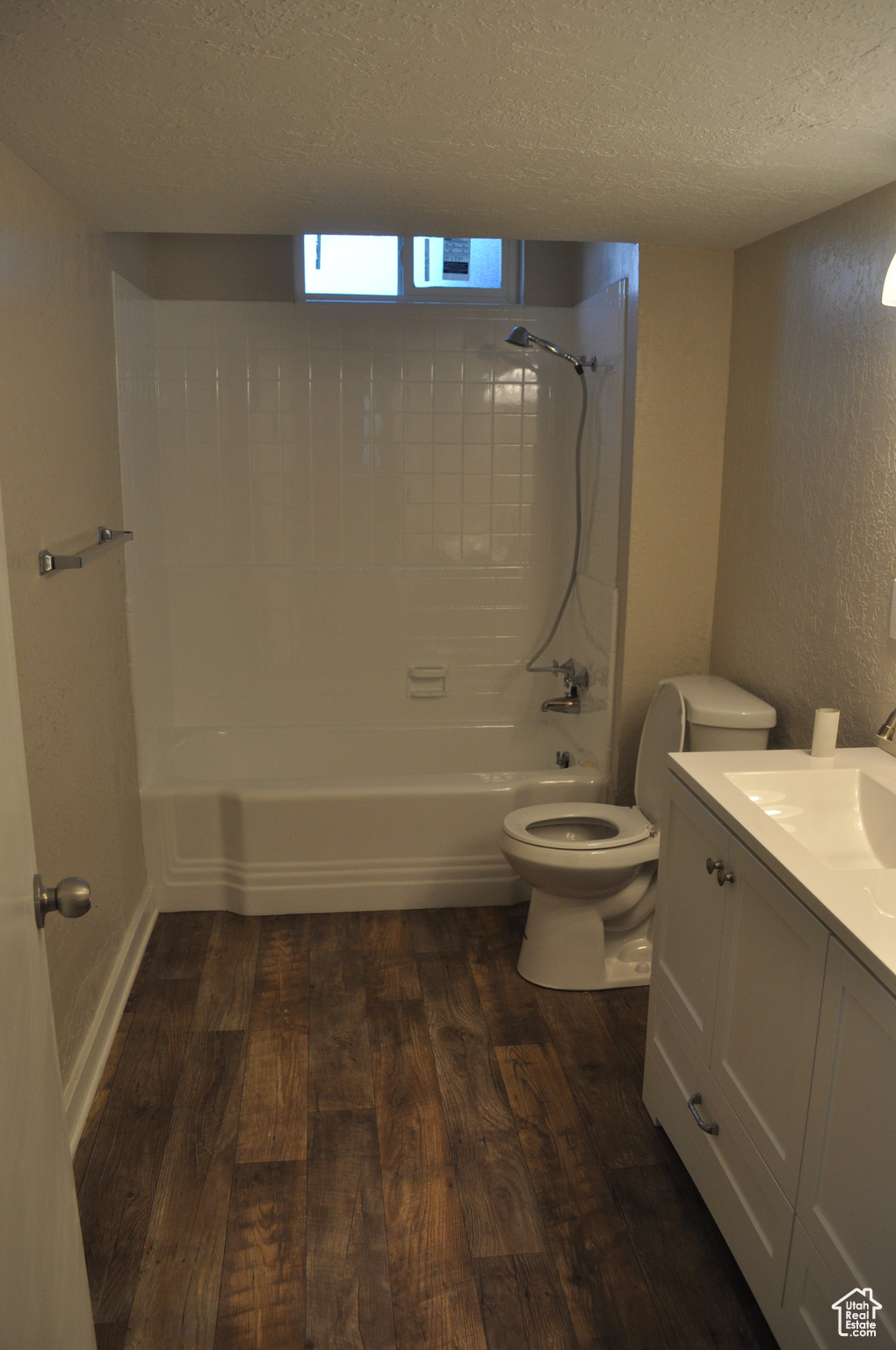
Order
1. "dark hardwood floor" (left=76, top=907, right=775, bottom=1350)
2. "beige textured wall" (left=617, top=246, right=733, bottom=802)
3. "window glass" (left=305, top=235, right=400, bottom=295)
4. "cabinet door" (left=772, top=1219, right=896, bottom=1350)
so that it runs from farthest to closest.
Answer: "window glass" (left=305, top=235, right=400, bottom=295) < "beige textured wall" (left=617, top=246, right=733, bottom=802) < "dark hardwood floor" (left=76, top=907, right=775, bottom=1350) < "cabinet door" (left=772, top=1219, right=896, bottom=1350)

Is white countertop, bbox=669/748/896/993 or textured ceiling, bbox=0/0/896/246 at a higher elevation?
textured ceiling, bbox=0/0/896/246

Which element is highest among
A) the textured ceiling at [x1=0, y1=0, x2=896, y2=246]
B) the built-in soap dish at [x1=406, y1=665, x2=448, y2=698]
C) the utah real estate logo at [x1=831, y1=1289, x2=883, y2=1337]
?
the textured ceiling at [x1=0, y1=0, x2=896, y2=246]

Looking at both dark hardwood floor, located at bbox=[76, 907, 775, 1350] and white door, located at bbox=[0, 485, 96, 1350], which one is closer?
white door, located at bbox=[0, 485, 96, 1350]

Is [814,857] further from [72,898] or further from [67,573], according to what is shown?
[67,573]

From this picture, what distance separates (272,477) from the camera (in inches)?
149

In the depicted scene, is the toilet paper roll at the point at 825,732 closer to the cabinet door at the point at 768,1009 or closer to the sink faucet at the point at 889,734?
the sink faucet at the point at 889,734

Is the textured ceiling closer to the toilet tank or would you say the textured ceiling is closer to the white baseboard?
the toilet tank

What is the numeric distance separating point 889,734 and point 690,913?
0.52m

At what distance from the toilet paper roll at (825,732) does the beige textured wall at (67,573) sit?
158cm

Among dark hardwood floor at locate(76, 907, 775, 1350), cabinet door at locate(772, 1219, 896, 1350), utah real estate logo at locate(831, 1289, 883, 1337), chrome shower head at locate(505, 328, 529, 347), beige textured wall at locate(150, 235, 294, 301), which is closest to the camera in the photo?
utah real estate logo at locate(831, 1289, 883, 1337)

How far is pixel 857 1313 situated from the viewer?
1.33 meters

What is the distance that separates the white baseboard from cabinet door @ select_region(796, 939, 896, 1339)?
1.25 m

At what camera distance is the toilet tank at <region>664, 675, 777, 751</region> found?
2559mm

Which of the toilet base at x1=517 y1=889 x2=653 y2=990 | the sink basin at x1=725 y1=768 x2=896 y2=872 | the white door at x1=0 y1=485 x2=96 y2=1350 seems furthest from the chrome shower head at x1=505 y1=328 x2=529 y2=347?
the white door at x1=0 y1=485 x2=96 y2=1350
